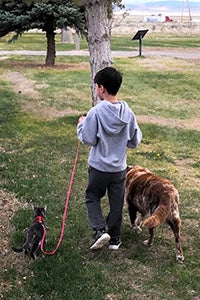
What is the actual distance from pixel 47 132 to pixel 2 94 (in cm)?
423

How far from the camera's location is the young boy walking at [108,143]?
445cm

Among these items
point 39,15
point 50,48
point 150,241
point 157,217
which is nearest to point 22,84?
point 39,15

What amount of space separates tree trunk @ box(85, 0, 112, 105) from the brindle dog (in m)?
4.15

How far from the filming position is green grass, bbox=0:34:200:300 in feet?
14.3

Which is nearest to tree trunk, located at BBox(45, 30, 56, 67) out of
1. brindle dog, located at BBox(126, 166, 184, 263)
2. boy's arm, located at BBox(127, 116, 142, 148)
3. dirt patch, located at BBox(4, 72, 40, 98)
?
dirt patch, located at BBox(4, 72, 40, 98)

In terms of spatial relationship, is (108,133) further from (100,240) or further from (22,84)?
(22,84)

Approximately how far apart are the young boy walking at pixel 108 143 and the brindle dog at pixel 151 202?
262mm

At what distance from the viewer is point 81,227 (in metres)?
5.49

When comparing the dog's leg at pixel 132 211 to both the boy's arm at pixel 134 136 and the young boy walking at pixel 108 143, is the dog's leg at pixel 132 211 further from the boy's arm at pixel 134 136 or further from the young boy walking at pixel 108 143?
the boy's arm at pixel 134 136

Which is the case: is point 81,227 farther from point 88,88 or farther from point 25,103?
point 88,88

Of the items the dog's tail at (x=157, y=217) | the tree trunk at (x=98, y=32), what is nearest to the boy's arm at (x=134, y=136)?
the dog's tail at (x=157, y=217)

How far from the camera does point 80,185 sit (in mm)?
6938

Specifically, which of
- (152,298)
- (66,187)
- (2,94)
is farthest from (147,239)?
(2,94)

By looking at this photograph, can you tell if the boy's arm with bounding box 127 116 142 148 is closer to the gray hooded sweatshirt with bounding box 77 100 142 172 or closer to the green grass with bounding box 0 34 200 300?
the gray hooded sweatshirt with bounding box 77 100 142 172
